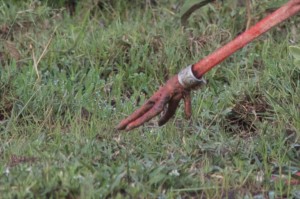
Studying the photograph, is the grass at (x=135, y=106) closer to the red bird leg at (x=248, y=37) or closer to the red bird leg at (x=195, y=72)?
the red bird leg at (x=195, y=72)

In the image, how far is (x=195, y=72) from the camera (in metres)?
3.62

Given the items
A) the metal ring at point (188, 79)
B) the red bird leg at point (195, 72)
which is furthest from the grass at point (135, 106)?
the metal ring at point (188, 79)

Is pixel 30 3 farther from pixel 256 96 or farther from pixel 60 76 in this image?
pixel 256 96

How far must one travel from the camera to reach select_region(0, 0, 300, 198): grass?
341 centimetres

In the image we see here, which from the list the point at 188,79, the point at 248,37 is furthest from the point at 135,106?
the point at 248,37

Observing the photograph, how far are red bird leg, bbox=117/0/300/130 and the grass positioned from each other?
18 centimetres

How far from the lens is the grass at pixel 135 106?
3412 mm

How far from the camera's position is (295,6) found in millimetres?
3625

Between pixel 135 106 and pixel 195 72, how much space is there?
2.77 feet

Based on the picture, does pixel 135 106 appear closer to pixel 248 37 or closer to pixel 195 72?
pixel 195 72

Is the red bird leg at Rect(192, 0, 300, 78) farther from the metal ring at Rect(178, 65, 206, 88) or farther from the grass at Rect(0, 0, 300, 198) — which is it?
the grass at Rect(0, 0, 300, 198)

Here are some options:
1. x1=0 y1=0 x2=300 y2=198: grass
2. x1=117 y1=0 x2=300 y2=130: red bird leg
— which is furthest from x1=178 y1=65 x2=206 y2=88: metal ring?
x1=0 y1=0 x2=300 y2=198: grass

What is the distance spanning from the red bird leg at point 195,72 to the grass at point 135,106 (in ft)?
0.58

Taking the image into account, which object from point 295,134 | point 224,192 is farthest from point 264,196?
point 295,134
